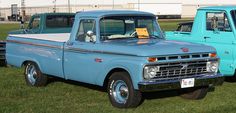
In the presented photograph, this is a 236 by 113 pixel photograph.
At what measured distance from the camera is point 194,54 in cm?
801

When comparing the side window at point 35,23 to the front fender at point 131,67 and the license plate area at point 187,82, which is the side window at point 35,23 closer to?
the front fender at point 131,67

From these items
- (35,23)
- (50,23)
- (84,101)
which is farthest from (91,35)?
(35,23)

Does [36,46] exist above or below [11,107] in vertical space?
above

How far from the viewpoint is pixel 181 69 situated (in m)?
7.89

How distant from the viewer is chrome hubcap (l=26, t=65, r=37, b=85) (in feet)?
34.3

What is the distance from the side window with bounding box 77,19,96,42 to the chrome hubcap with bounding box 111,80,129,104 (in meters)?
1.06

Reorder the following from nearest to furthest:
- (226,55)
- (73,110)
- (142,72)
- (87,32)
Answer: (142,72)
(73,110)
(87,32)
(226,55)

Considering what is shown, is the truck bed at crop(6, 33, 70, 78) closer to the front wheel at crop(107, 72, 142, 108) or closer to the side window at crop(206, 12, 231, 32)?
the front wheel at crop(107, 72, 142, 108)

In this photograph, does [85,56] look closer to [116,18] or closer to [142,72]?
[116,18]

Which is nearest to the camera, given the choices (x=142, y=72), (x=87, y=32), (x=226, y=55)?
(x=142, y=72)

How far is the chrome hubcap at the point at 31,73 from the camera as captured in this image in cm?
1047

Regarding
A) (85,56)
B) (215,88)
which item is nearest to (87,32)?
(85,56)

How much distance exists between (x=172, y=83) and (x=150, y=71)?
46 cm

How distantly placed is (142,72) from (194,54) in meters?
1.15
